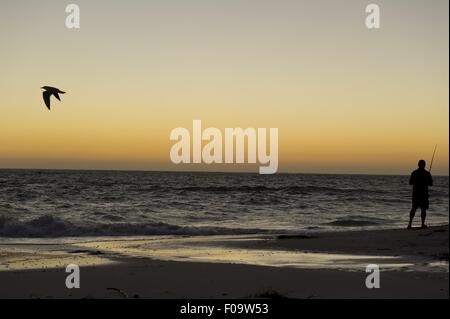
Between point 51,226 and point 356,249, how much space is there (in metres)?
11.1

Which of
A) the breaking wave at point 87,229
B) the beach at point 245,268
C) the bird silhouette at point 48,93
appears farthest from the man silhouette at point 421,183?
the bird silhouette at point 48,93

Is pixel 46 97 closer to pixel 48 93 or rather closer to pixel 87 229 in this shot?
pixel 48 93

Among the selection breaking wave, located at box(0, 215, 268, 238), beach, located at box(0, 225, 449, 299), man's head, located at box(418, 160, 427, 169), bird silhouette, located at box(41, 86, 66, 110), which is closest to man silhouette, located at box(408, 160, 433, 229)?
man's head, located at box(418, 160, 427, 169)

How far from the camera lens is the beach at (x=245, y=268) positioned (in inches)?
284

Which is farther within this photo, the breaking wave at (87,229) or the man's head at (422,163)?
the breaking wave at (87,229)

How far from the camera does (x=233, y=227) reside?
1958 centimetres

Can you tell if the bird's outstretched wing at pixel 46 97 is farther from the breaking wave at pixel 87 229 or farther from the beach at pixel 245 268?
the breaking wave at pixel 87 229

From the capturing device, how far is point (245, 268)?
898cm

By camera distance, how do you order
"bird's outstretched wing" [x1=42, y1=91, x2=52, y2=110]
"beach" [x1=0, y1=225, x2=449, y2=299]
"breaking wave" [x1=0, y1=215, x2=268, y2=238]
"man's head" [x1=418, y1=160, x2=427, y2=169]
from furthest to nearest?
"breaking wave" [x1=0, y1=215, x2=268, y2=238]
"bird's outstretched wing" [x1=42, y1=91, x2=52, y2=110]
"man's head" [x1=418, y1=160, x2=427, y2=169]
"beach" [x1=0, y1=225, x2=449, y2=299]

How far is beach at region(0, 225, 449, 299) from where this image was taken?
7.22 m

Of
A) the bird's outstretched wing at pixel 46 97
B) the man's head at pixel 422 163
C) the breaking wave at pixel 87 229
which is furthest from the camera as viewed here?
the breaking wave at pixel 87 229

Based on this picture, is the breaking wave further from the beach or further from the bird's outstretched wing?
the bird's outstretched wing
